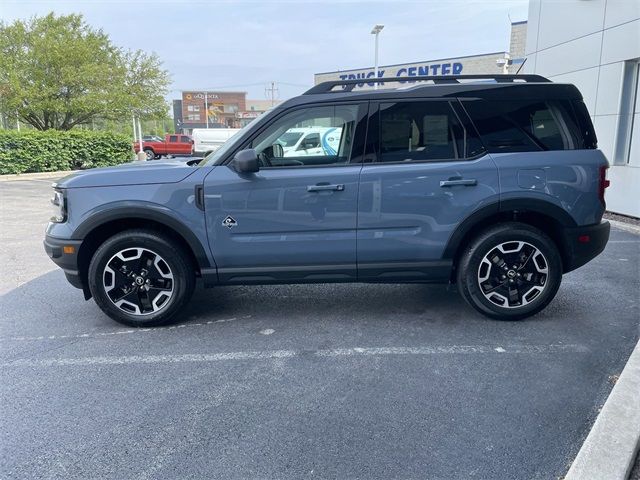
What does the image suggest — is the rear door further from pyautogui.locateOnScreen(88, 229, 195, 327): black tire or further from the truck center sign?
the truck center sign

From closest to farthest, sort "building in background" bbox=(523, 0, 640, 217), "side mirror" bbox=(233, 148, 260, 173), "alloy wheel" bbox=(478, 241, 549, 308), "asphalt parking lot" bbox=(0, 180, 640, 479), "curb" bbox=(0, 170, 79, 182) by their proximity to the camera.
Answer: "asphalt parking lot" bbox=(0, 180, 640, 479)
"side mirror" bbox=(233, 148, 260, 173)
"alloy wheel" bbox=(478, 241, 549, 308)
"building in background" bbox=(523, 0, 640, 217)
"curb" bbox=(0, 170, 79, 182)

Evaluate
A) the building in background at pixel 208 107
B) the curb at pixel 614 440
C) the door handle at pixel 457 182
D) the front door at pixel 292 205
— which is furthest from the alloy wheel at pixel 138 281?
the building in background at pixel 208 107

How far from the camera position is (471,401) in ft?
9.83

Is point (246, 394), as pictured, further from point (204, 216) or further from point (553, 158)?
point (553, 158)

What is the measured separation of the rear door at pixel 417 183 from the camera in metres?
3.99

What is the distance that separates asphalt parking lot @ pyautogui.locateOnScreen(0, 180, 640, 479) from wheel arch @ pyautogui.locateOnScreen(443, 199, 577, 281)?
64 centimetres

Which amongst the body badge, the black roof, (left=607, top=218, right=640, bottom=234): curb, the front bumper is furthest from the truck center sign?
the front bumper

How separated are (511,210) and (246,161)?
2.22 meters

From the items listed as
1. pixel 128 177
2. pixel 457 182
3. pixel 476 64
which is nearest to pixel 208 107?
pixel 476 64

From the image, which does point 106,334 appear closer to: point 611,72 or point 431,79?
point 431,79

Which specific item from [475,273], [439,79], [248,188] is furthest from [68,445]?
[439,79]

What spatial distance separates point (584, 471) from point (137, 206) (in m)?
3.44

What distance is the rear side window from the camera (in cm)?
409

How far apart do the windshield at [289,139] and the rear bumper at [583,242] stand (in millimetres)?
2405
